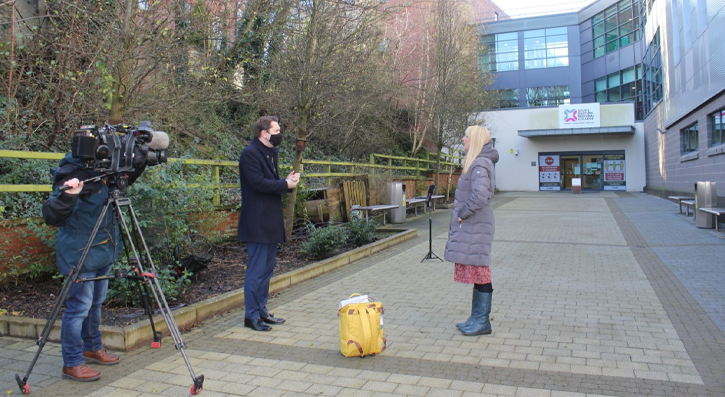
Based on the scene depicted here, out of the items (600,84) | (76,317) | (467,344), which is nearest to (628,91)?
(600,84)

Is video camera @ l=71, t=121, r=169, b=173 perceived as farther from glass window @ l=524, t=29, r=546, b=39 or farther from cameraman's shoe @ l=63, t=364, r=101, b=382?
glass window @ l=524, t=29, r=546, b=39

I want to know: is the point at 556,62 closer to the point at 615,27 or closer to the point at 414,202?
the point at 615,27

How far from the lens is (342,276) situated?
7617mm

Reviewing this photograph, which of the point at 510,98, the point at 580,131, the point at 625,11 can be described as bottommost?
the point at 580,131

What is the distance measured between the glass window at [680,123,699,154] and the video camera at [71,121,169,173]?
60.1 ft

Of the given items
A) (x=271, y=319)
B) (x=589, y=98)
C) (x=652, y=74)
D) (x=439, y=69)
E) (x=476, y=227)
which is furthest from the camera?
(x=589, y=98)

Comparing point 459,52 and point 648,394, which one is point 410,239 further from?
point 459,52

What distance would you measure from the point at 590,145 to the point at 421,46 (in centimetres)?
1721

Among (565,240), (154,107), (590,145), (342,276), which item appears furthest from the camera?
(590,145)

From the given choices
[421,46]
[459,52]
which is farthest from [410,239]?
[421,46]

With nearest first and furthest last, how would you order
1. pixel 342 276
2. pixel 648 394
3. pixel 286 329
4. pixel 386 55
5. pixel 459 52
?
pixel 648 394
pixel 286 329
pixel 342 276
pixel 386 55
pixel 459 52

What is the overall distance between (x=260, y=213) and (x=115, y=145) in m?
1.54

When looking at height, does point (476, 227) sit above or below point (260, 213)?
below

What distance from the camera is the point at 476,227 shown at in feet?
15.6
